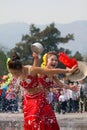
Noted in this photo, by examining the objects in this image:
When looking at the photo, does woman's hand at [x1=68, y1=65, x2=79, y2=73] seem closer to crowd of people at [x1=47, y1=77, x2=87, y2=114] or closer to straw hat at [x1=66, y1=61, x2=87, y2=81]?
straw hat at [x1=66, y1=61, x2=87, y2=81]

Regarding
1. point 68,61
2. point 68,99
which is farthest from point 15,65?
point 68,99

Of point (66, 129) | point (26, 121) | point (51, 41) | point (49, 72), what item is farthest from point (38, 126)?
point (51, 41)

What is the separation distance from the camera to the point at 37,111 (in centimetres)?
775

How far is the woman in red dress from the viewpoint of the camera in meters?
7.57

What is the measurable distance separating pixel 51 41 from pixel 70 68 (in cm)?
6159

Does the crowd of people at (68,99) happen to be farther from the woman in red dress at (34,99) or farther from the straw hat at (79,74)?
the straw hat at (79,74)

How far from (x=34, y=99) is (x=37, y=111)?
0.20m

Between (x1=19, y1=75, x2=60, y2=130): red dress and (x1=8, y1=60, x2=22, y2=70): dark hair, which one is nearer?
(x1=8, y1=60, x2=22, y2=70): dark hair

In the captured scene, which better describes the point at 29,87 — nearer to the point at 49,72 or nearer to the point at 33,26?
the point at 49,72

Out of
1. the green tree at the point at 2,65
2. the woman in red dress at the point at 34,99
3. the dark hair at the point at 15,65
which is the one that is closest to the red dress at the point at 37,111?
the woman in red dress at the point at 34,99

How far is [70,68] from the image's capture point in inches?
290

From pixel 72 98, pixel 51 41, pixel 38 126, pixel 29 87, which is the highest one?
pixel 51 41

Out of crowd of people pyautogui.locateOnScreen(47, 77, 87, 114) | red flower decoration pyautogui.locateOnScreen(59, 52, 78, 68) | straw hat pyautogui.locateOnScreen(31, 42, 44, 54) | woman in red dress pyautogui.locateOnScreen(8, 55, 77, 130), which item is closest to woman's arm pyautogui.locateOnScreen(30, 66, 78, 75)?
woman in red dress pyautogui.locateOnScreen(8, 55, 77, 130)

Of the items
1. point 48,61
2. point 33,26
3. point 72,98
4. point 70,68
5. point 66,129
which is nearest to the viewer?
point 70,68
